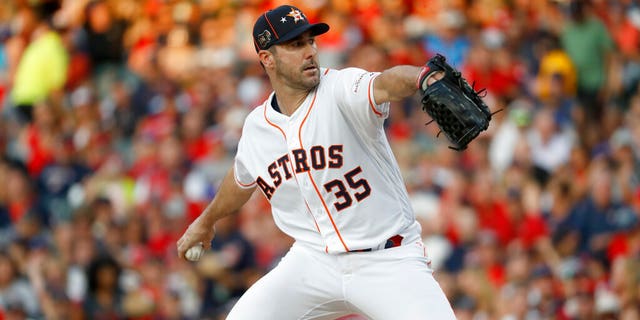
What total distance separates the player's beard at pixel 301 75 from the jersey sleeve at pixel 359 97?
0.18 m

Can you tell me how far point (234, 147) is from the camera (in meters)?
13.5

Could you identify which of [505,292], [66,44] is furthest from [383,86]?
[66,44]

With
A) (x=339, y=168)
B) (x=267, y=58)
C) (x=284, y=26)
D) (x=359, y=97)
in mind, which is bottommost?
(x=339, y=168)

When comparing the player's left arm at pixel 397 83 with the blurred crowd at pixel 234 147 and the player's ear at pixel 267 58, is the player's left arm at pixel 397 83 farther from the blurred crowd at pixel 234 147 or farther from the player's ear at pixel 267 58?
the blurred crowd at pixel 234 147

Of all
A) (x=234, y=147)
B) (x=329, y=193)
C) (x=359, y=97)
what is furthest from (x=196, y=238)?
(x=234, y=147)

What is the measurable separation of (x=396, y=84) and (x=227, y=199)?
1.69m

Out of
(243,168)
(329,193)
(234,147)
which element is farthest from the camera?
(234,147)

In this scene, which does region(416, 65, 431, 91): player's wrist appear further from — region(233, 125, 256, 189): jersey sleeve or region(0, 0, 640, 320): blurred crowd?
region(0, 0, 640, 320): blurred crowd

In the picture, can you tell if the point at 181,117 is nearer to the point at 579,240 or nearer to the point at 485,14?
the point at 485,14

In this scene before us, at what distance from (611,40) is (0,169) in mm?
7631

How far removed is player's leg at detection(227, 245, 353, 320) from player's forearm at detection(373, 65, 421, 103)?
1.07 meters

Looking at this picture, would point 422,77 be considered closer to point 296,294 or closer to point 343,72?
point 343,72

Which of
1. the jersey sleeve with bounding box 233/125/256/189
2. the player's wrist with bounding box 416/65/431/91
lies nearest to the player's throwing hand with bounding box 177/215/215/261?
the jersey sleeve with bounding box 233/125/256/189

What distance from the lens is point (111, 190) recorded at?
14070 mm
